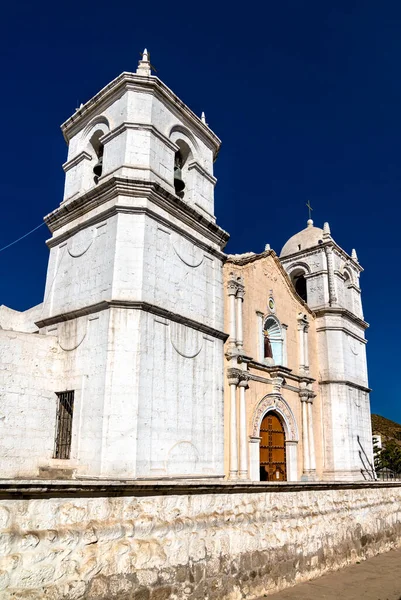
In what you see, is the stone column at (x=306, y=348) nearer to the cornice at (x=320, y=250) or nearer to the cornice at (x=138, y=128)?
the cornice at (x=320, y=250)

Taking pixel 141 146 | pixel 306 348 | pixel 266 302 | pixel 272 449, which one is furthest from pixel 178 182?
pixel 272 449

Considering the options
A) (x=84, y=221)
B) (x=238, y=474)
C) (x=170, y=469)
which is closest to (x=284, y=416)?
(x=238, y=474)

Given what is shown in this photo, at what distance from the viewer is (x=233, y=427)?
13.6 m

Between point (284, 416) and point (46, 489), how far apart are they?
12.6 meters

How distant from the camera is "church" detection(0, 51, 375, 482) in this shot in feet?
34.9

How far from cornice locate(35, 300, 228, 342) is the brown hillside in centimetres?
5005

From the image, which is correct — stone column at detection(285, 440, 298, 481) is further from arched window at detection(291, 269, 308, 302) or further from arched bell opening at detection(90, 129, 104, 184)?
arched bell opening at detection(90, 129, 104, 184)

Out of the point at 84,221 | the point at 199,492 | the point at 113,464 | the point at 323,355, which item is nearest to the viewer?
the point at 199,492

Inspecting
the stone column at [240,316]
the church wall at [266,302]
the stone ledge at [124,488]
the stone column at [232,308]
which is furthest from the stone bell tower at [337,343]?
the stone ledge at [124,488]

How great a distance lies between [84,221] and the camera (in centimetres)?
1284

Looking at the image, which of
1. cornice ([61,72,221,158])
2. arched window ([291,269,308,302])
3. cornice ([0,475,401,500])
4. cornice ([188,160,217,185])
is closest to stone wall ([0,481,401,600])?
cornice ([0,475,401,500])

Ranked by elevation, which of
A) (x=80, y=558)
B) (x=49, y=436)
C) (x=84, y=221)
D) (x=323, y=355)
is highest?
→ (x=84, y=221)

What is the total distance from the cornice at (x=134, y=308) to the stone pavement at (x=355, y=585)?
6.09 m

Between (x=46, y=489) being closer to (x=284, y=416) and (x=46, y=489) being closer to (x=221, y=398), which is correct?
(x=221, y=398)
